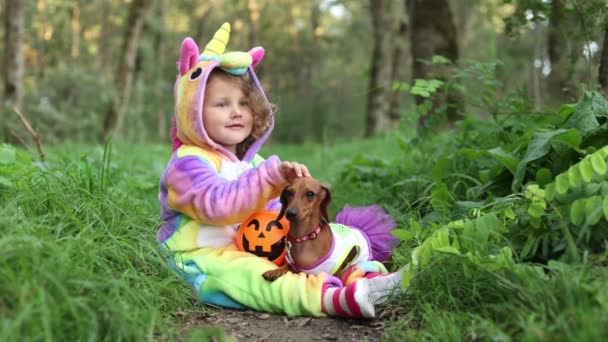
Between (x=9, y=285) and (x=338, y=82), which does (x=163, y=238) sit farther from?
(x=338, y=82)

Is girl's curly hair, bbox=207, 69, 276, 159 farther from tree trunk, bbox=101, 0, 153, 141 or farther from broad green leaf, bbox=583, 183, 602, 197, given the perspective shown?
tree trunk, bbox=101, 0, 153, 141

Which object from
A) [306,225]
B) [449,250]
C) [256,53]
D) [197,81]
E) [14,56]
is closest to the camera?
[449,250]

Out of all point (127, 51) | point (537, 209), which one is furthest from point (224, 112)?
point (127, 51)

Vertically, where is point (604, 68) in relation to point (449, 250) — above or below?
above

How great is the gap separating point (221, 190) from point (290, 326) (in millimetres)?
759

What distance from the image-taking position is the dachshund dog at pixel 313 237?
9.09ft

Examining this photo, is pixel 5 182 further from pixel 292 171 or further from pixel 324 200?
pixel 324 200

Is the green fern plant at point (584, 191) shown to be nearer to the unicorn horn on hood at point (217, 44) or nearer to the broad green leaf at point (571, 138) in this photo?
the broad green leaf at point (571, 138)

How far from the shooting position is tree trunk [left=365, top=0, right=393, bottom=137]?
47.5 feet

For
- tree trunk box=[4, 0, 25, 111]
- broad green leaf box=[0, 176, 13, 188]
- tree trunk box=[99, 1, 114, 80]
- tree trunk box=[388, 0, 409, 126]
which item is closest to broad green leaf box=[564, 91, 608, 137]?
broad green leaf box=[0, 176, 13, 188]

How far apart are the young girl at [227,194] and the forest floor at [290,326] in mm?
49

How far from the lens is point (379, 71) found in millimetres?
14648

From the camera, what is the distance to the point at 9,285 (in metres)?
2.07

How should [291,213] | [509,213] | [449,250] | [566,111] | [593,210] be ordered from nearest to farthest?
1. [593,210]
2. [449,250]
3. [509,213]
4. [291,213]
5. [566,111]
